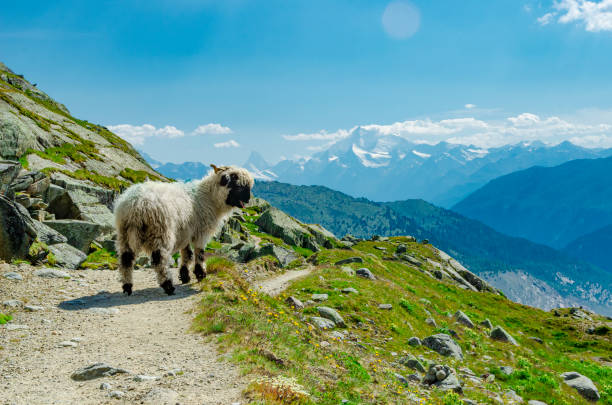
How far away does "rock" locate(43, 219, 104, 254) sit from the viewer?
17.7m

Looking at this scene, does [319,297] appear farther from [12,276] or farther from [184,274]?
[12,276]

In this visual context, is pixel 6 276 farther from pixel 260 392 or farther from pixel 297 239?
pixel 297 239

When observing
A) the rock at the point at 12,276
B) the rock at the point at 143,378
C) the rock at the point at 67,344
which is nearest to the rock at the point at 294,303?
the rock at the point at 67,344

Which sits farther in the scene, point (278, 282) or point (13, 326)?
point (278, 282)

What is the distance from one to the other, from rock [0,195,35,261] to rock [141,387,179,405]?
421 inches

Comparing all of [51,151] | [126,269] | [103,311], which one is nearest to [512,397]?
[103,311]

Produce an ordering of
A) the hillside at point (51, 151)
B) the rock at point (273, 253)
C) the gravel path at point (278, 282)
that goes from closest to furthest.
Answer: the gravel path at point (278, 282) → the hillside at point (51, 151) → the rock at point (273, 253)

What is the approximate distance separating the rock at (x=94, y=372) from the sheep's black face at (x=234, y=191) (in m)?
8.99

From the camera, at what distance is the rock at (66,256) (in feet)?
49.0

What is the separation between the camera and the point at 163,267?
12.4 meters

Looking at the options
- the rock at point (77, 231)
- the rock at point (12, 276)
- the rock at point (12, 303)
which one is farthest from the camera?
the rock at point (77, 231)

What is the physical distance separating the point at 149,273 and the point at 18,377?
1070 cm

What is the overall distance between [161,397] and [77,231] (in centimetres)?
1536

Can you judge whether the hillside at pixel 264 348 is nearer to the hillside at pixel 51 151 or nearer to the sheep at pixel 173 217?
the sheep at pixel 173 217
